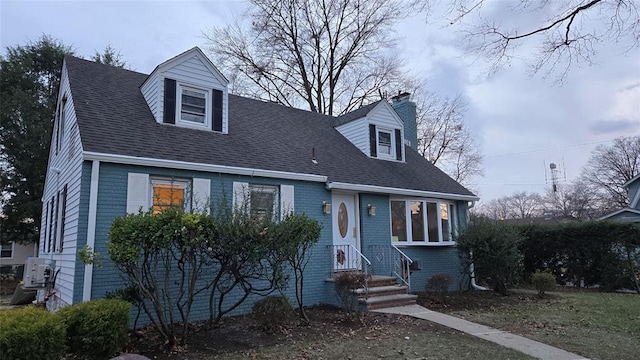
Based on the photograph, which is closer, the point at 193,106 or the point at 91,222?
the point at 91,222

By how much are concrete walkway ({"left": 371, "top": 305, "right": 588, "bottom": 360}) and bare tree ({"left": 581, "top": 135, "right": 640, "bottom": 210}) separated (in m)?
39.7

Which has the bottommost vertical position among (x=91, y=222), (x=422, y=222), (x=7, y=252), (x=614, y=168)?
(x=7, y=252)

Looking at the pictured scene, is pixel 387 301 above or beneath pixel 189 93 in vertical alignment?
beneath

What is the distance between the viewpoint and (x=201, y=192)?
8414 millimetres

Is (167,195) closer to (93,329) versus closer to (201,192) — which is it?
(201,192)

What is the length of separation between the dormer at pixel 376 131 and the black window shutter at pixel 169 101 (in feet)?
20.9

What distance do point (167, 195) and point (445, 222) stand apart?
8.95 metres

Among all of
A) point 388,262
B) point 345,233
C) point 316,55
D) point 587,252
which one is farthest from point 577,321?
point 316,55

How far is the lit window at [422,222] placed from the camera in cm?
1198

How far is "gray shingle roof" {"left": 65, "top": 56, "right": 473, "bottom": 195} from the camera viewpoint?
27.2 ft

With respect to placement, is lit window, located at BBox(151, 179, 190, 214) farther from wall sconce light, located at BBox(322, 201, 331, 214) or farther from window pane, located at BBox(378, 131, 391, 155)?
window pane, located at BBox(378, 131, 391, 155)

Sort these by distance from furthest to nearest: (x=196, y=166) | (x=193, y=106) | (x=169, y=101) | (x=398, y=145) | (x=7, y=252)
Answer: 1. (x=7, y=252)
2. (x=398, y=145)
3. (x=193, y=106)
4. (x=169, y=101)
5. (x=196, y=166)

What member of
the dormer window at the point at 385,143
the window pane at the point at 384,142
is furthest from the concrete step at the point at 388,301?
the window pane at the point at 384,142

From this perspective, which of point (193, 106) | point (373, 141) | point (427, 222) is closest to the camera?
point (193, 106)
